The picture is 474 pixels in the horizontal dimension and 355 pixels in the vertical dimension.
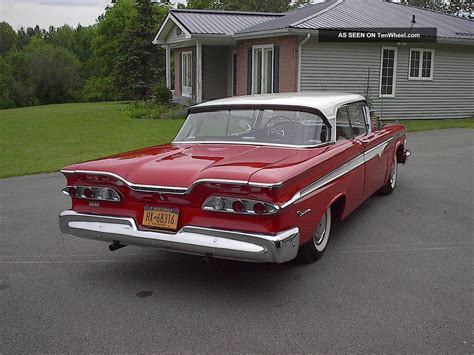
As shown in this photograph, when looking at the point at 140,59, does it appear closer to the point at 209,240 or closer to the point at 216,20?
the point at 216,20

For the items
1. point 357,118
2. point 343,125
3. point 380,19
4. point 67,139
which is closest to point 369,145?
point 357,118

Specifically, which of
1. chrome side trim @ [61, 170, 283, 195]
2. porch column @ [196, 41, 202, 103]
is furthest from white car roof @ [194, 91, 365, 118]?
porch column @ [196, 41, 202, 103]

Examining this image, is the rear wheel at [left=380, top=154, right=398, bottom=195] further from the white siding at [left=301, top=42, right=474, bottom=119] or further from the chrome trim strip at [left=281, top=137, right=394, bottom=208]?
the white siding at [left=301, top=42, right=474, bottom=119]

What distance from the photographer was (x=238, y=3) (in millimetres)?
57406

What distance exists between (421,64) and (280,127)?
54.8 feet

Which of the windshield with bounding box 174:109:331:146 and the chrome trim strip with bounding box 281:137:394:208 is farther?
the windshield with bounding box 174:109:331:146

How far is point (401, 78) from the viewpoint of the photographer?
19734mm

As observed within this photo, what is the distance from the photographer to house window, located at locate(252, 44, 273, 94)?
19812 millimetres

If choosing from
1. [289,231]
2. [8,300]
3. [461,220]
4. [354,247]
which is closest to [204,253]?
[289,231]

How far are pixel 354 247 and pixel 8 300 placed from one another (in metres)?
3.25

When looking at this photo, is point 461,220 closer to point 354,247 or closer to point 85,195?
point 354,247

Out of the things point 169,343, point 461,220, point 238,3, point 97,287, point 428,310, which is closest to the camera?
point 169,343

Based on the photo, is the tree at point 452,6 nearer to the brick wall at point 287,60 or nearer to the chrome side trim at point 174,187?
the brick wall at point 287,60

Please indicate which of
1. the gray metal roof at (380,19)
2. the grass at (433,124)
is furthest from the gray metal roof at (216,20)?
the grass at (433,124)
